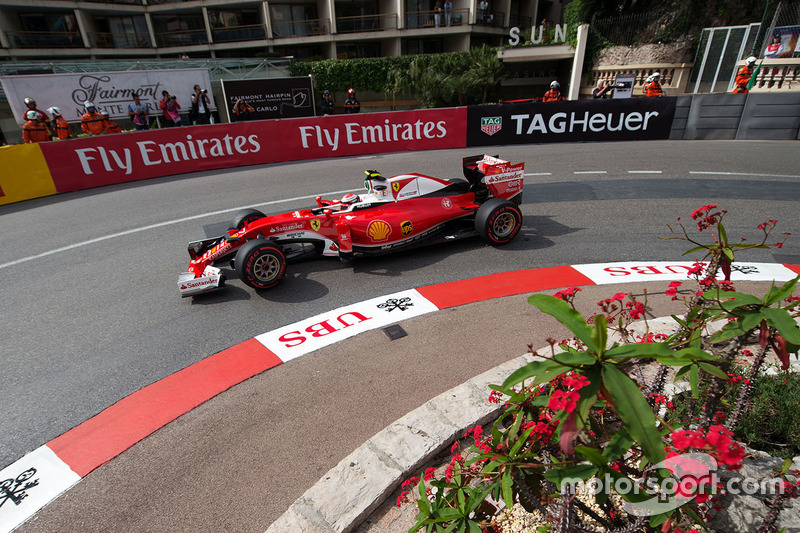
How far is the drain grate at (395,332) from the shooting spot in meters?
4.88

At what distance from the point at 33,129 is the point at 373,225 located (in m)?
12.2

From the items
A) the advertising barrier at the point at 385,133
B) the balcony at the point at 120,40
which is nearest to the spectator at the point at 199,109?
the advertising barrier at the point at 385,133

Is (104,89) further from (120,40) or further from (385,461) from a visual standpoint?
(385,461)

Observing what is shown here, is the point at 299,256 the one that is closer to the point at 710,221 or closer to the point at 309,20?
the point at 710,221

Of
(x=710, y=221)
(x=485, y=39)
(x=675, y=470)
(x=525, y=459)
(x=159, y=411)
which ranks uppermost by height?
(x=485, y=39)

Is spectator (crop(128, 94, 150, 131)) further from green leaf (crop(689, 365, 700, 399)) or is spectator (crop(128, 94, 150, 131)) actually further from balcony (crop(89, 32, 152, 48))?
green leaf (crop(689, 365, 700, 399))

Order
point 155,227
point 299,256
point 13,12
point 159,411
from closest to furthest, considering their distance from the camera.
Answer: point 159,411 < point 299,256 < point 155,227 < point 13,12

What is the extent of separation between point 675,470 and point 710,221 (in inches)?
75.9

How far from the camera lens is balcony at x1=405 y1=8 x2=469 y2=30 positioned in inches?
1193

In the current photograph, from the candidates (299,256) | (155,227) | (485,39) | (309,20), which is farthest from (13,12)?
(299,256)

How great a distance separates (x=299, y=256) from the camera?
6660 mm

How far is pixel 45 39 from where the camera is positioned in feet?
105

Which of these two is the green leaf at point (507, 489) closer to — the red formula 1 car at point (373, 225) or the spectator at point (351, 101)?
the red formula 1 car at point (373, 225)

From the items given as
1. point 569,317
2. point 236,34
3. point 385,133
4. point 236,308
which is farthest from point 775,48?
point 236,34
